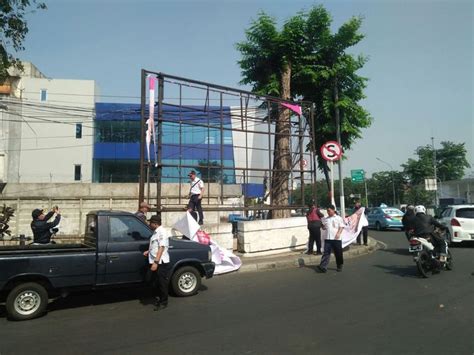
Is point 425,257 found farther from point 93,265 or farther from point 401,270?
point 93,265

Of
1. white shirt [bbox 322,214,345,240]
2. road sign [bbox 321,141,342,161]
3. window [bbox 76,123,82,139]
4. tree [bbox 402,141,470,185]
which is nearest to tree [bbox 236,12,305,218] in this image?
road sign [bbox 321,141,342,161]

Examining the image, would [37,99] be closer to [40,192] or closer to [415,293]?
[40,192]

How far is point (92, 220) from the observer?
7613mm

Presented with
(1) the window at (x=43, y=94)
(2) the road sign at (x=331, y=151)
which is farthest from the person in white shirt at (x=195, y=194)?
(1) the window at (x=43, y=94)

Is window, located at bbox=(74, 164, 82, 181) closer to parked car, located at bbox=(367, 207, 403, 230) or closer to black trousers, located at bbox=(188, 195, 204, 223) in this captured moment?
parked car, located at bbox=(367, 207, 403, 230)

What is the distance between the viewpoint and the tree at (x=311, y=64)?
17.6 metres

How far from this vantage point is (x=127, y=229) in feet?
24.7

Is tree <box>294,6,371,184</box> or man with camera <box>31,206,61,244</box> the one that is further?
tree <box>294,6,371,184</box>

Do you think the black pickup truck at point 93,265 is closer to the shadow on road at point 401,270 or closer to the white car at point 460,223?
the shadow on road at point 401,270

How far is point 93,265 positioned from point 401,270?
7.29 metres

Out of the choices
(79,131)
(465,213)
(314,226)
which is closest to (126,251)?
(314,226)

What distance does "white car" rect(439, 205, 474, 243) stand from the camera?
14.2m

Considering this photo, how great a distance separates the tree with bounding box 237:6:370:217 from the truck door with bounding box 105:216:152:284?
10.8 meters

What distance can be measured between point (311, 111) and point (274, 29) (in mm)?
4915
